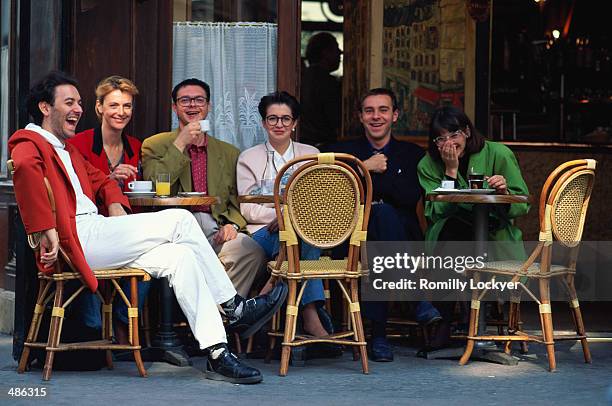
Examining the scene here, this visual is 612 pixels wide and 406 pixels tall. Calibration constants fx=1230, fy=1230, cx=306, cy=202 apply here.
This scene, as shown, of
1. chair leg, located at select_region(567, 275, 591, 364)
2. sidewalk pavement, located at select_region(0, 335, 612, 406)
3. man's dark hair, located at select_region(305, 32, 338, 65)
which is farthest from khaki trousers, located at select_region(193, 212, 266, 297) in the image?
man's dark hair, located at select_region(305, 32, 338, 65)

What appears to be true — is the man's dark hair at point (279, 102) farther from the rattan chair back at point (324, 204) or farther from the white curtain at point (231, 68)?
the rattan chair back at point (324, 204)

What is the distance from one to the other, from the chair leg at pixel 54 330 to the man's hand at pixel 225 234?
119 centimetres

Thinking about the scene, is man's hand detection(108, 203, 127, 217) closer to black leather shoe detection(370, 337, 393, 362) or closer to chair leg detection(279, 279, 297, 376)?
chair leg detection(279, 279, 297, 376)

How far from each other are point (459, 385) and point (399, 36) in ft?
16.4

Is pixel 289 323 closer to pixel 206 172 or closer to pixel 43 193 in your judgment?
pixel 206 172

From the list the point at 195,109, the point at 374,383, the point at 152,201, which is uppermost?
the point at 195,109

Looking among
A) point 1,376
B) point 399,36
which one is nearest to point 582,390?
point 1,376

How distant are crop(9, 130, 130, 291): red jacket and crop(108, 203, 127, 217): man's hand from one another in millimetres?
345

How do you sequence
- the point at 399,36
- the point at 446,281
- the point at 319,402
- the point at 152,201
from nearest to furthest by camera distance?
the point at 319,402 → the point at 152,201 → the point at 446,281 → the point at 399,36

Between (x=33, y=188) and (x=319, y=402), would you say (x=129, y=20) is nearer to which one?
(x=33, y=188)

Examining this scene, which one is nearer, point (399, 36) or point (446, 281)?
point (446, 281)

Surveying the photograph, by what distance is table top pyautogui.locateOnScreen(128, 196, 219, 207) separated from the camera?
658cm

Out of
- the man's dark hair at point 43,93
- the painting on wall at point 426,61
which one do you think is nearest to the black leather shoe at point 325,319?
the man's dark hair at point 43,93

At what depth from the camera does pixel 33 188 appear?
5961 millimetres
